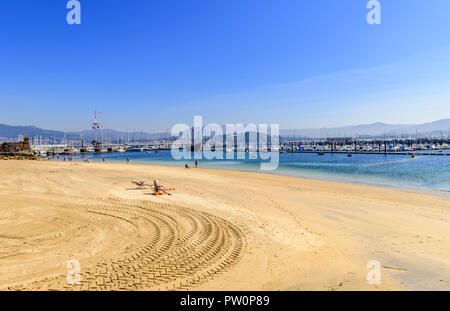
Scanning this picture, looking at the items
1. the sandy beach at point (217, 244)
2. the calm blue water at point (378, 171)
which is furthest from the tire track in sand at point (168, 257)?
the calm blue water at point (378, 171)

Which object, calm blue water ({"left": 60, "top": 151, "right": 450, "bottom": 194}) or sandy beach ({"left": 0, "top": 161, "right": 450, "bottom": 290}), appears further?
calm blue water ({"left": 60, "top": 151, "right": 450, "bottom": 194})

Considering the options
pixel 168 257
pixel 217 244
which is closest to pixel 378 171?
pixel 217 244

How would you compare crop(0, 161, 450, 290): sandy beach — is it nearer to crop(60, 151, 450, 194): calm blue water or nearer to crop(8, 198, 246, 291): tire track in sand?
crop(8, 198, 246, 291): tire track in sand

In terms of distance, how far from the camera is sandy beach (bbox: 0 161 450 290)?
5.17 metres

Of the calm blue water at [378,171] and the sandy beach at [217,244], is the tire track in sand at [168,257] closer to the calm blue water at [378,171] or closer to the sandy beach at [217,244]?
the sandy beach at [217,244]

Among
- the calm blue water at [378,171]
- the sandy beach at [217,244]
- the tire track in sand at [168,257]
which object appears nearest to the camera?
the tire track in sand at [168,257]

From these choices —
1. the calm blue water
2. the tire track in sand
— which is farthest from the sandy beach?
the calm blue water

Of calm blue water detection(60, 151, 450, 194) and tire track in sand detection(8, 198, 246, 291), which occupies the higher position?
tire track in sand detection(8, 198, 246, 291)

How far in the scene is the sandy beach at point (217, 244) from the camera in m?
5.17
